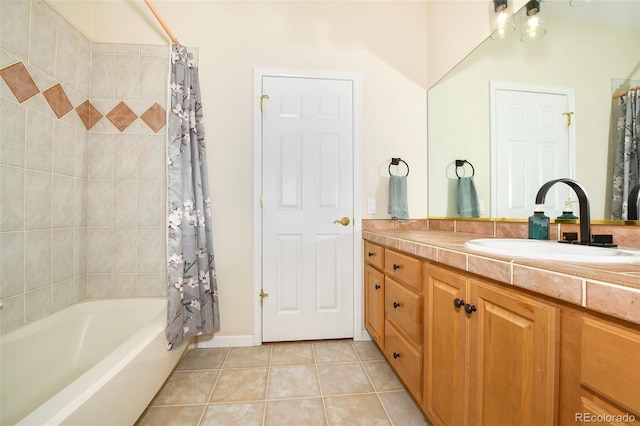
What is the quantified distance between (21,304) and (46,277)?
0.19m

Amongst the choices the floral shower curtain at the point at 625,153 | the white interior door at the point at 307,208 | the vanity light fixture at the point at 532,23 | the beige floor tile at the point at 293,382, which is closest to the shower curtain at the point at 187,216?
the white interior door at the point at 307,208

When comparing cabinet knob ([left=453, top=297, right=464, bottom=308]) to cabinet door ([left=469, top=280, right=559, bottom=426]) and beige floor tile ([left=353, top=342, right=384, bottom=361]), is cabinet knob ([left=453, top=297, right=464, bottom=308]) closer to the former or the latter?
cabinet door ([left=469, top=280, right=559, bottom=426])

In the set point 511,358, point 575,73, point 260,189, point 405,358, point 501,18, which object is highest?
point 501,18

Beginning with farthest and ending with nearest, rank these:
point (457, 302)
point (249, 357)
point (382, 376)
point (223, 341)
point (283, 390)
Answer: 1. point (223, 341)
2. point (249, 357)
3. point (382, 376)
4. point (283, 390)
5. point (457, 302)

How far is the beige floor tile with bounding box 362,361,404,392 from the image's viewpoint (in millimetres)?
1471

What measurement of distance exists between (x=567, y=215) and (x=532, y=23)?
992mm

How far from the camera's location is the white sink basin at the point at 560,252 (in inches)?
27.0

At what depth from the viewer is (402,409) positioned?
1305 millimetres

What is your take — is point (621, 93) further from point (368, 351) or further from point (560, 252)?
point (368, 351)

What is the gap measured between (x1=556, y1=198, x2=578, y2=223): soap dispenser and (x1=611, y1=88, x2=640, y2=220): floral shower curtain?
0.14 metres

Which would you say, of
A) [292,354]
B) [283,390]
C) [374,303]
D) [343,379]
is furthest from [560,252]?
[292,354]

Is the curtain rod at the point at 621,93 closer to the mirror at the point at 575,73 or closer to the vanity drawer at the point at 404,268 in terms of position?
the mirror at the point at 575,73

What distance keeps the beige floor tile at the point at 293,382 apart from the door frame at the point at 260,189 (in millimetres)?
402

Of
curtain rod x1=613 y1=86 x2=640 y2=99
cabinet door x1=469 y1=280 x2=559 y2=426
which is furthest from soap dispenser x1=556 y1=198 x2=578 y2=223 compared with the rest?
cabinet door x1=469 y1=280 x2=559 y2=426
